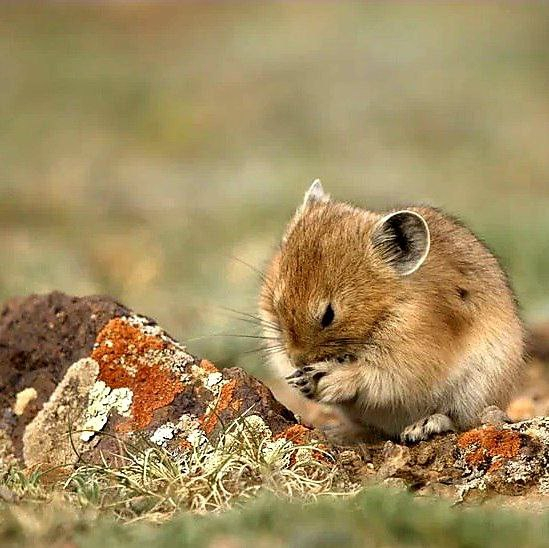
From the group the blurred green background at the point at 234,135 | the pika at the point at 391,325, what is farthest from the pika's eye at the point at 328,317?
the blurred green background at the point at 234,135

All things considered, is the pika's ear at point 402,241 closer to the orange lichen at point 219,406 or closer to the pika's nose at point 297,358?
the pika's nose at point 297,358

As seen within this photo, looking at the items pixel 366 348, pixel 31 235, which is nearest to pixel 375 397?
pixel 366 348

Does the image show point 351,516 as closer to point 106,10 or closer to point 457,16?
point 457,16

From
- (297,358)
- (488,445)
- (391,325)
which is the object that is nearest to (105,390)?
(297,358)

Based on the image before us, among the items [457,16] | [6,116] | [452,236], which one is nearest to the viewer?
[452,236]

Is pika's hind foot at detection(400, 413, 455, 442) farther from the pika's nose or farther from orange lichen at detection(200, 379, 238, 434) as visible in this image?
orange lichen at detection(200, 379, 238, 434)

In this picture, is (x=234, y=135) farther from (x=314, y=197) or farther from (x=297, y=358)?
(x=297, y=358)

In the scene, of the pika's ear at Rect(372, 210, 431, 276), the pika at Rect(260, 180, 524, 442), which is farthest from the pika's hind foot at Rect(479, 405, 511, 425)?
the pika's ear at Rect(372, 210, 431, 276)
